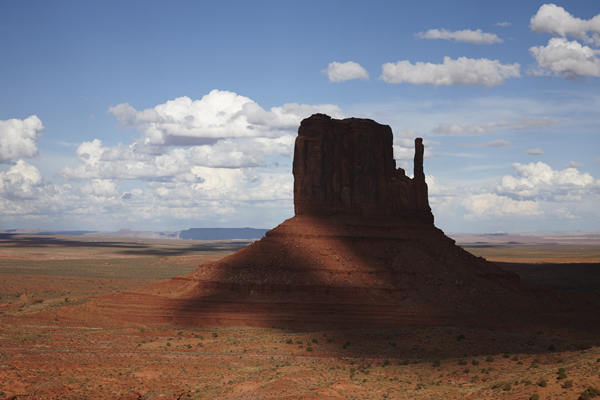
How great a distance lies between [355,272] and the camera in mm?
57250

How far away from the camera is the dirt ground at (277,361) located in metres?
27.7

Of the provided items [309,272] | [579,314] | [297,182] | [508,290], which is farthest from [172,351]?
[579,314]

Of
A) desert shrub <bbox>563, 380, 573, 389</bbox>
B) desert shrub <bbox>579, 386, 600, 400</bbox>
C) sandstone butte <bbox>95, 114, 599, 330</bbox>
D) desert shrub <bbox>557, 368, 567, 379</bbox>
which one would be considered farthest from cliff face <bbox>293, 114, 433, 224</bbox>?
desert shrub <bbox>579, 386, 600, 400</bbox>

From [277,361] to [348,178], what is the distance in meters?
32.5

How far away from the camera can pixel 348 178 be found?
65750mm

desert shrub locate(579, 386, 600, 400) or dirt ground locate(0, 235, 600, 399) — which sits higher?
desert shrub locate(579, 386, 600, 400)

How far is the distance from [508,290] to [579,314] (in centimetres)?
662

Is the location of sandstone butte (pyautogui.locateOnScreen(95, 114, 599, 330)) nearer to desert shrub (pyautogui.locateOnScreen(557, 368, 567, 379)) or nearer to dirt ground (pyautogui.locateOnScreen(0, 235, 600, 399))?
dirt ground (pyautogui.locateOnScreen(0, 235, 600, 399))

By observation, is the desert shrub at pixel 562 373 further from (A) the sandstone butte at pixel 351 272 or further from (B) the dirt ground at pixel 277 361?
(A) the sandstone butte at pixel 351 272

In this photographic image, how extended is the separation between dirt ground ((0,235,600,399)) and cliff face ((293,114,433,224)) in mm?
20429

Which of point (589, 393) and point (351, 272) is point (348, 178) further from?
point (589, 393)

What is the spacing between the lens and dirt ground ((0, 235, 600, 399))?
27734 mm

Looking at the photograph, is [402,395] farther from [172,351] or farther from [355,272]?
[355,272]

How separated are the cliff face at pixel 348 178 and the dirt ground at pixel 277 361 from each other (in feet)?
67.0
